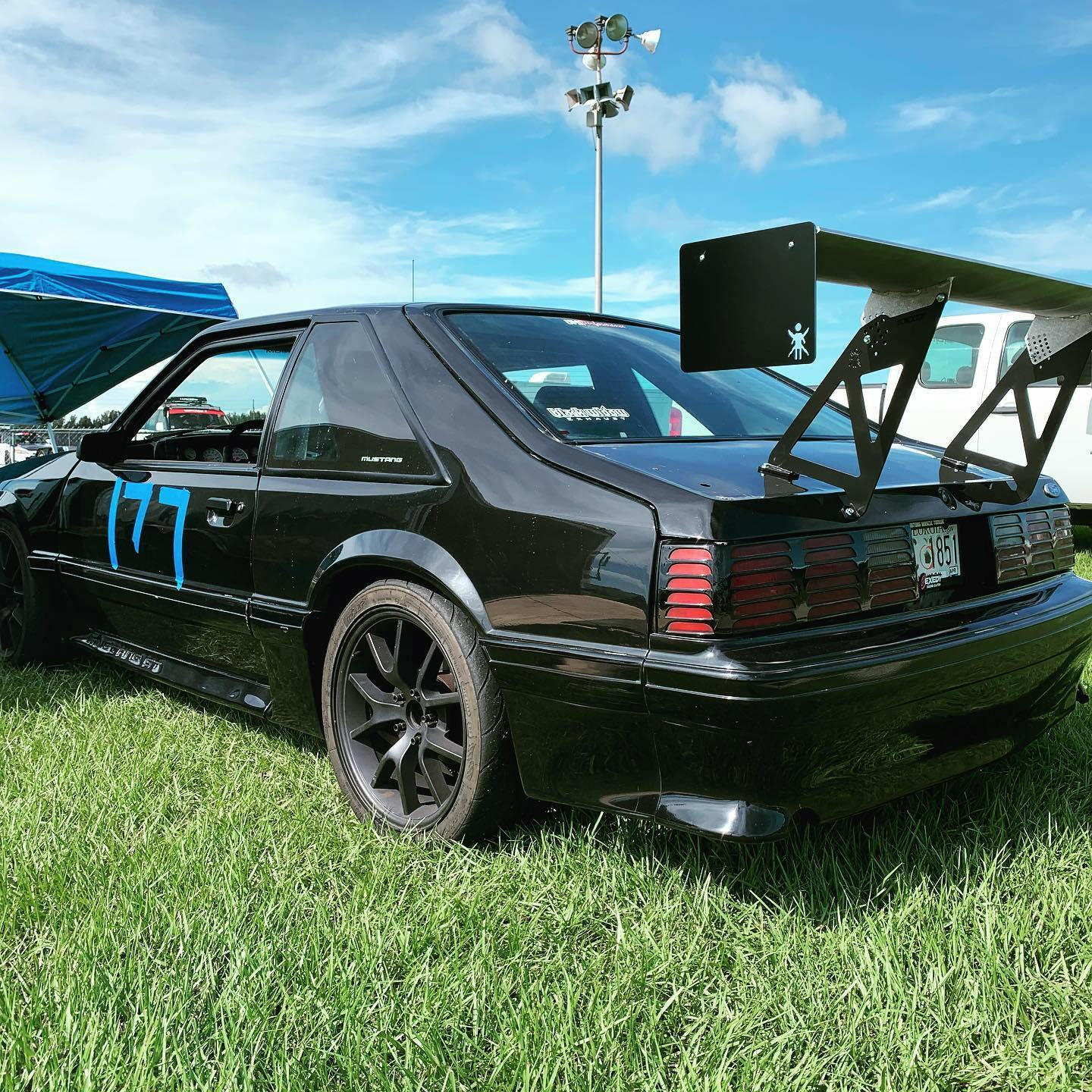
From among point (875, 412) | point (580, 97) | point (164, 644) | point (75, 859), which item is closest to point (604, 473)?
point (75, 859)

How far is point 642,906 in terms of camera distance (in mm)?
2211

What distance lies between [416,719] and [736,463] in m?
1.03

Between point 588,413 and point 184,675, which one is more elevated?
point 588,413

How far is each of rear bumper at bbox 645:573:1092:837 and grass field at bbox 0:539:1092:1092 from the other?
25cm

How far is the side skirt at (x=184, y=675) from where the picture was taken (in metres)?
3.13

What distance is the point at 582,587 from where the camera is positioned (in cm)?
214

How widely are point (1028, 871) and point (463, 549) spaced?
4.85 feet

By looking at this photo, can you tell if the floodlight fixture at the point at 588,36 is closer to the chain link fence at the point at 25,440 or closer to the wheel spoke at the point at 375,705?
the chain link fence at the point at 25,440

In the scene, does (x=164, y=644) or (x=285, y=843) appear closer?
(x=285, y=843)

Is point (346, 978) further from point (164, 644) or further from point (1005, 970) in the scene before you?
point (164, 644)

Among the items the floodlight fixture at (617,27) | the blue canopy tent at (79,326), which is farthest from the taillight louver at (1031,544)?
the floodlight fixture at (617,27)

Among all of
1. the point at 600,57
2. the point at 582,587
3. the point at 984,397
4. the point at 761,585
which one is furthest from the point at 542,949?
the point at 600,57

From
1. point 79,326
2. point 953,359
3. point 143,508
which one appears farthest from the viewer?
point 79,326

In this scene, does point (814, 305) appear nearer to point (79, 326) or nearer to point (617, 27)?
point (79, 326)
